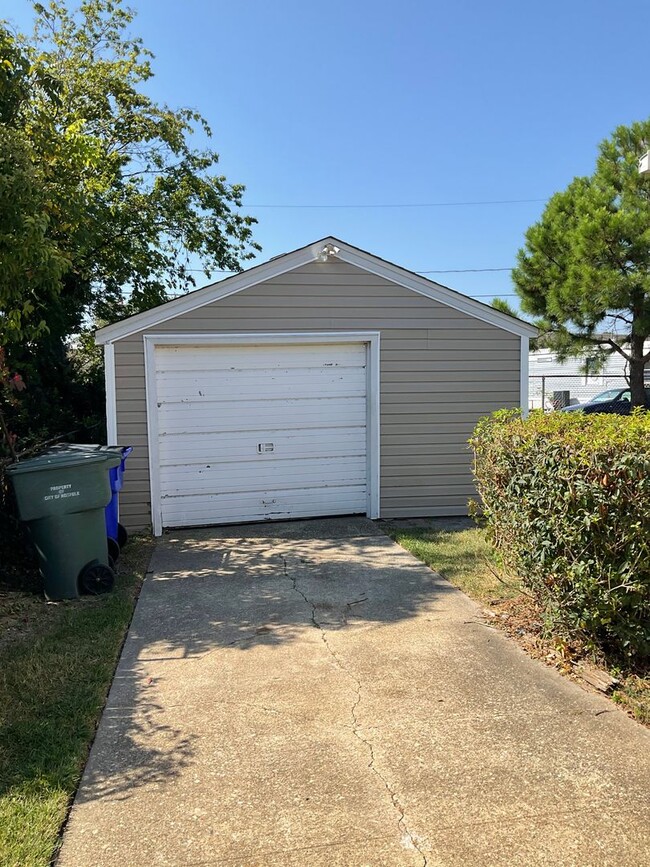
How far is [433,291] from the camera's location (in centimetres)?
804

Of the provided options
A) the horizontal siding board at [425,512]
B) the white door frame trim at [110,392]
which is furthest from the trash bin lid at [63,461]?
the horizontal siding board at [425,512]

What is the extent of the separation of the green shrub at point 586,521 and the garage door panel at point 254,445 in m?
3.81

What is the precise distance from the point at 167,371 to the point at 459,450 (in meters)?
3.74

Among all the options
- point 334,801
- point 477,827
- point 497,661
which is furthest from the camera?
point 497,661

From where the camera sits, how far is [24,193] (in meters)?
4.80

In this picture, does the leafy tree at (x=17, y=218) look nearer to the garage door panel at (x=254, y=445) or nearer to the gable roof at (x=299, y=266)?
the gable roof at (x=299, y=266)

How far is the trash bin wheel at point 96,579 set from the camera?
5.33 meters

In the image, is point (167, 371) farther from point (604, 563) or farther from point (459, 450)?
point (604, 563)

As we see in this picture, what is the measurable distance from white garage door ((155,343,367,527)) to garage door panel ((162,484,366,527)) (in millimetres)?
12

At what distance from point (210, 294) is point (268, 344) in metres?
0.89

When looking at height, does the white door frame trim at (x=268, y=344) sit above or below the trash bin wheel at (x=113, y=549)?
above

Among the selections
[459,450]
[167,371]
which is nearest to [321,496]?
[459,450]

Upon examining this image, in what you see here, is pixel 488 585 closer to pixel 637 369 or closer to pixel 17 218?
pixel 17 218

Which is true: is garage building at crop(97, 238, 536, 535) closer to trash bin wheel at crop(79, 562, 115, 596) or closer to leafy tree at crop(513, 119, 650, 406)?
trash bin wheel at crop(79, 562, 115, 596)
